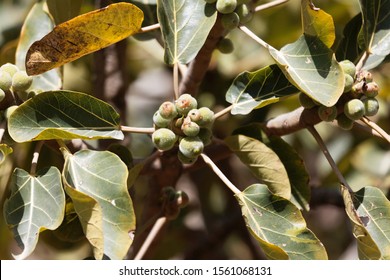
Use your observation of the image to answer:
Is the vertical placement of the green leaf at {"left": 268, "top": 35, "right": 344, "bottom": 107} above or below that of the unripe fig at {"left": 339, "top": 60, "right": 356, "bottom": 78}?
above

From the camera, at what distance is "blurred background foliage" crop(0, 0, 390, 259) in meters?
1.99

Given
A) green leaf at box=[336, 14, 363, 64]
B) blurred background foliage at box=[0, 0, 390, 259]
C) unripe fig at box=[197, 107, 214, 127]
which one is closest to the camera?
unripe fig at box=[197, 107, 214, 127]

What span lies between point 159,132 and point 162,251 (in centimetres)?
106

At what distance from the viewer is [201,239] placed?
211cm

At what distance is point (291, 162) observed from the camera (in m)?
1.33

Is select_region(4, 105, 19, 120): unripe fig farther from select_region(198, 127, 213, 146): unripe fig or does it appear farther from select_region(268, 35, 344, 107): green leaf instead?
select_region(268, 35, 344, 107): green leaf

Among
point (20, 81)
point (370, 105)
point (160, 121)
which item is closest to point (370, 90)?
point (370, 105)

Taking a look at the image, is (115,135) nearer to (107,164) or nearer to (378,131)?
(107,164)

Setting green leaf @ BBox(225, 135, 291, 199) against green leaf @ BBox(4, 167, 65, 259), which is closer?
green leaf @ BBox(4, 167, 65, 259)

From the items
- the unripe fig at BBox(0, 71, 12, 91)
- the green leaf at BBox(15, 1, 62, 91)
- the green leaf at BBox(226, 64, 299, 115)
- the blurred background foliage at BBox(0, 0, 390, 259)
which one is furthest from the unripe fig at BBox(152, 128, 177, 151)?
the blurred background foliage at BBox(0, 0, 390, 259)

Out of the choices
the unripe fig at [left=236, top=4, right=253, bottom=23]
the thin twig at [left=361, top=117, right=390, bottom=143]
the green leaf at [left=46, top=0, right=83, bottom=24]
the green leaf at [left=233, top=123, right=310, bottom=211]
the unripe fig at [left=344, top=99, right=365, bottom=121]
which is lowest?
the green leaf at [left=233, top=123, right=310, bottom=211]

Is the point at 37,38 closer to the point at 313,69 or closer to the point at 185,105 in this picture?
the point at 185,105

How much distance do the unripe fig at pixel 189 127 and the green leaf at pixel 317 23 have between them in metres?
0.26

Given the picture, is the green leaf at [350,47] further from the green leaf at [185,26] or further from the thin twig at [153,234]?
the thin twig at [153,234]
